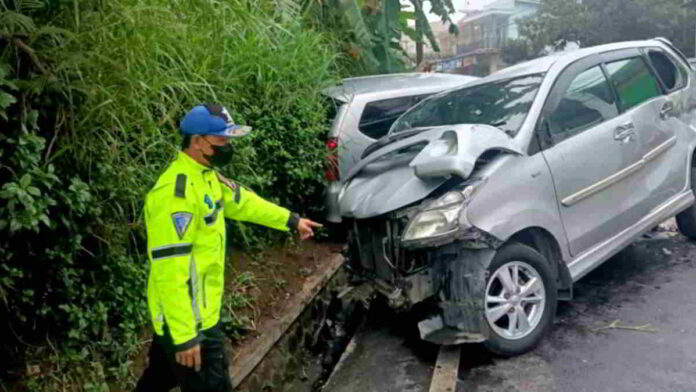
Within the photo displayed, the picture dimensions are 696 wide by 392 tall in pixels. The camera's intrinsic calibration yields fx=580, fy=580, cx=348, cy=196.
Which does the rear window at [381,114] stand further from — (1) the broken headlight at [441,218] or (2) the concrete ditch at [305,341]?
(1) the broken headlight at [441,218]

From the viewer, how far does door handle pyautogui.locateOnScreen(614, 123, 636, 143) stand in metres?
4.44

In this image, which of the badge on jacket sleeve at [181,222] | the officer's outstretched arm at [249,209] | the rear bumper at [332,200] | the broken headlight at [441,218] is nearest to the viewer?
the badge on jacket sleeve at [181,222]

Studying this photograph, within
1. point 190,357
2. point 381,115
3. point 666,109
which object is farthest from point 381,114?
point 190,357

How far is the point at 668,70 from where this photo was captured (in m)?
5.38

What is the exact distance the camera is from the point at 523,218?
3.74 metres

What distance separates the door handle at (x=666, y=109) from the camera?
4.88 meters

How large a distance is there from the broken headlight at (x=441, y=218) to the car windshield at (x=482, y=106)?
78 cm

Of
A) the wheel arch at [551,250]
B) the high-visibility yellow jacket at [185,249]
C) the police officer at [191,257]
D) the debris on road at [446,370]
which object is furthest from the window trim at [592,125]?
the high-visibility yellow jacket at [185,249]

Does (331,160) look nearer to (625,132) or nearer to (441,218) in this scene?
(441,218)

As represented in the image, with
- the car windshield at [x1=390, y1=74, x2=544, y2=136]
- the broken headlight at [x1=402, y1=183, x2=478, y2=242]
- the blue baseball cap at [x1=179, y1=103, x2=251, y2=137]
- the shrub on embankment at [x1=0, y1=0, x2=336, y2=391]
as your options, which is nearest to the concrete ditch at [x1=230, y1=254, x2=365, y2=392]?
the shrub on embankment at [x1=0, y1=0, x2=336, y2=391]

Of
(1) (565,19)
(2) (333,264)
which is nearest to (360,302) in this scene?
(2) (333,264)

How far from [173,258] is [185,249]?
2.5 inches

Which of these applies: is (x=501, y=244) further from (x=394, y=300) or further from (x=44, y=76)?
(x=44, y=76)

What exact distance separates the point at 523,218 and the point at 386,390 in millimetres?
1394
